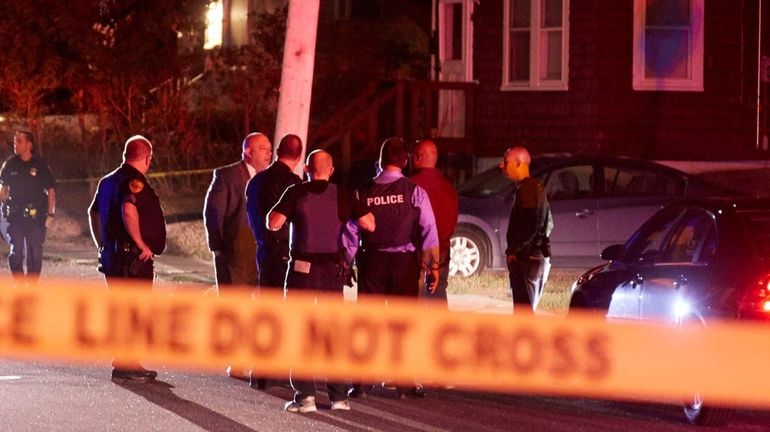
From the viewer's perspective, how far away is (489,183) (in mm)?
17891

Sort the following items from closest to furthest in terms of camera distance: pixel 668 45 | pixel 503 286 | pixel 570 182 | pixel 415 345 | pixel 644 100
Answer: pixel 415 345 < pixel 503 286 < pixel 570 182 < pixel 668 45 < pixel 644 100

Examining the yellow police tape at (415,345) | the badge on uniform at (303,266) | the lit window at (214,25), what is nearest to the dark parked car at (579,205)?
the yellow police tape at (415,345)

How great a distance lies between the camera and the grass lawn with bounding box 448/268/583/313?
637 inches

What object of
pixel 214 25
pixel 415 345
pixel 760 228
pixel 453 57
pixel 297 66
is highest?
pixel 214 25

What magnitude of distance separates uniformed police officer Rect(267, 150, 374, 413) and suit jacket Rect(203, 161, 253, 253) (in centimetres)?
138

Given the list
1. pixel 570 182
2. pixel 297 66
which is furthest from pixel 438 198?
pixel 570 182

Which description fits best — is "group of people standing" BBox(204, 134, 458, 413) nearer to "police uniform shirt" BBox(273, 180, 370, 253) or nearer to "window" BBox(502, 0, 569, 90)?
"police uniform shirt" BBox(273, 180, 370, 253)

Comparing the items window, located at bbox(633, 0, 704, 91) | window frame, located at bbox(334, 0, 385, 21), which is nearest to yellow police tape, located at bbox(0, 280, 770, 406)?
window, located at bbox(633, 0, 704, 91)

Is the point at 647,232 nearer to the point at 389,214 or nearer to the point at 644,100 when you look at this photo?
the point at 389,214

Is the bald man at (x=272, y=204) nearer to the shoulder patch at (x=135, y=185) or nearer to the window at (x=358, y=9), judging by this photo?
the shoulder patch at (x=135, y=185)

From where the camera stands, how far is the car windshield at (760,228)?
955 centimetres

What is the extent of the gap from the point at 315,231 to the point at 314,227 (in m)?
0.03

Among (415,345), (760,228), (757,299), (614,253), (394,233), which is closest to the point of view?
(757,299)

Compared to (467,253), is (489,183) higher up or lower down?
higher up
